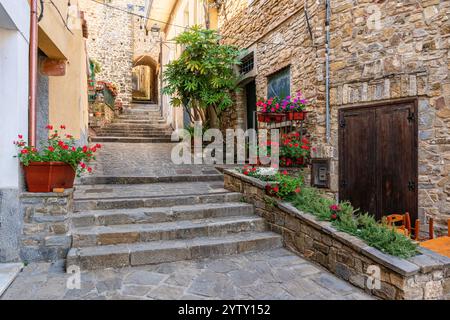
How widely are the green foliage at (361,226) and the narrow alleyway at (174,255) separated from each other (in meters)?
0.48

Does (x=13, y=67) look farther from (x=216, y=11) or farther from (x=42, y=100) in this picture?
(x=216, y=11)

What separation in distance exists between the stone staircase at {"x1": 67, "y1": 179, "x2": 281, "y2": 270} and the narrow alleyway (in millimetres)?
10

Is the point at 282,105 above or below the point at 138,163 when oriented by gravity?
above

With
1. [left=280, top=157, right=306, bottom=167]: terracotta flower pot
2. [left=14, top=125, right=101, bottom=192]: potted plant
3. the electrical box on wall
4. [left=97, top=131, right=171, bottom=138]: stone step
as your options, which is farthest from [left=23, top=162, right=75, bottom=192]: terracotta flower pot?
[left=97, top=131, right=171, bottom=138]: stone step

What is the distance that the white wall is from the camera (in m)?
3.13

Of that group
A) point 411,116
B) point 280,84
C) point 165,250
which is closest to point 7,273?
point 165,250

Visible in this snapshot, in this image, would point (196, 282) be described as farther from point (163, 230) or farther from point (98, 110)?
point (98, 110)

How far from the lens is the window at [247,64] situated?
26.9ft

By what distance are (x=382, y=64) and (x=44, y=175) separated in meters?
4.91

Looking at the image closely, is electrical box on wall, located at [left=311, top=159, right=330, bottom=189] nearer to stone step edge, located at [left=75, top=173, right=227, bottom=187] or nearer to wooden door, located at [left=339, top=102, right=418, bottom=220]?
wooden door, located at [left=339, top=102, right=418, bottom=220]

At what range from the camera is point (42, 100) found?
5.30 meters

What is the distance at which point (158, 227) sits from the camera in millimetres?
3781
